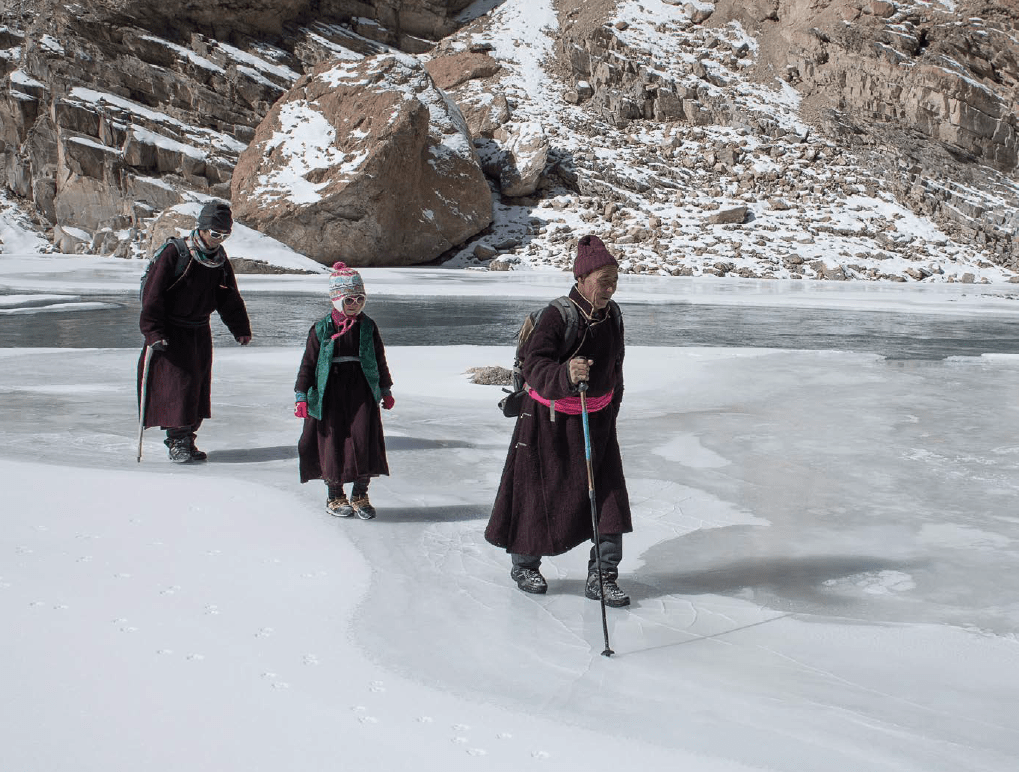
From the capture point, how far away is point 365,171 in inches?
1240

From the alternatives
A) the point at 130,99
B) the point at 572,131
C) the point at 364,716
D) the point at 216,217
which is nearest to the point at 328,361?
the point at 216,217

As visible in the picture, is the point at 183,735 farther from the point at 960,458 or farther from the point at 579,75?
the point at 579,75

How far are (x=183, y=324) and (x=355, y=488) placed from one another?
1.93 m

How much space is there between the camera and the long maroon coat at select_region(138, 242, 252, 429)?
19.1ft

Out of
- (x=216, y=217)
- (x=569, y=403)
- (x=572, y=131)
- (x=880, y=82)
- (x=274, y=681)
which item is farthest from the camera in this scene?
(x=880, y=82)

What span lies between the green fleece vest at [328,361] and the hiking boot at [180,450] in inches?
61.2

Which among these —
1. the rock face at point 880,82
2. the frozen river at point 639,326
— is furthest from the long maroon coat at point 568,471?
the rock face at point 880,82

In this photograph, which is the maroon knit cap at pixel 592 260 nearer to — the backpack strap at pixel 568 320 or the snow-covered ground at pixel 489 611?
the backpack strap at pixel 568 320

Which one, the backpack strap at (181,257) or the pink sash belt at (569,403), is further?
the backpack strap at (181,257)

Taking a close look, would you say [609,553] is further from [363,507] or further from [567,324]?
[363,507]

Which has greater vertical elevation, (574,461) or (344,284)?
(344,284)

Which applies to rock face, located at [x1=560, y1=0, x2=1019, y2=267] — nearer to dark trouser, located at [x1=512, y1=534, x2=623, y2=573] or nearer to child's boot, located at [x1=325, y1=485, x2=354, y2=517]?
child's boot, located at [x1=325, y1=485, x2=354, y2=517]

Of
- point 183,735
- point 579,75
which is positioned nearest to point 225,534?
point 183,735

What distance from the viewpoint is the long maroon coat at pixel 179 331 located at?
5.82 meters
